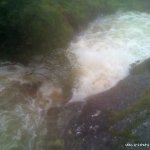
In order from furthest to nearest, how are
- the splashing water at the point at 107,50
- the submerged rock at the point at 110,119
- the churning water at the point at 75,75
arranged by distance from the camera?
the splashing water at the point at 107,50
the churning water at the point at 75,75
the submerged rock at the point at 110,119

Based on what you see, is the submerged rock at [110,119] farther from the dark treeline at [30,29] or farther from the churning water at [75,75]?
the dark treeline at [30,29]

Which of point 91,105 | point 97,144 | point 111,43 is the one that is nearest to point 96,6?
point 111,43

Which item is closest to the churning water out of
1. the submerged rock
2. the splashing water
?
the splashing water

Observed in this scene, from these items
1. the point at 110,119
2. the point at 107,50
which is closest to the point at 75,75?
the point at 107,50

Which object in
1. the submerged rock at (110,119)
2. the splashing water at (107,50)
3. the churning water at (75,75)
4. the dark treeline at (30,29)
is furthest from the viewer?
the dark treeline at (30,29)

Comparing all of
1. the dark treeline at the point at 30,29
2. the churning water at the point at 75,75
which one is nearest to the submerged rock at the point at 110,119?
the churning water at the point at 75,75

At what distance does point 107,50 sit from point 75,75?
290 centimetres

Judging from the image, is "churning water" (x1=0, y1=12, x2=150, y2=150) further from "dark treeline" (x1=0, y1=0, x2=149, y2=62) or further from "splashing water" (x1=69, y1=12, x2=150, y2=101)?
"dark treeline" (x1=0, y1=0, x2=149, y2=62)

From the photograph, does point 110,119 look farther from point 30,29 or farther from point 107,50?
point 30,29

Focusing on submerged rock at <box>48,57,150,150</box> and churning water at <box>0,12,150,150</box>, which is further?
churning water at <box>0,12,150,150</box>

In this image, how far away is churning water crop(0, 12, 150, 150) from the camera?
36.6 feet

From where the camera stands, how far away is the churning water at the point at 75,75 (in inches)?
439

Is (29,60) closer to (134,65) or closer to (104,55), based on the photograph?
(104,55)

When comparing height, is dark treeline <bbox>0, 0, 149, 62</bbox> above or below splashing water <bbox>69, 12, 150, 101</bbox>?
above
